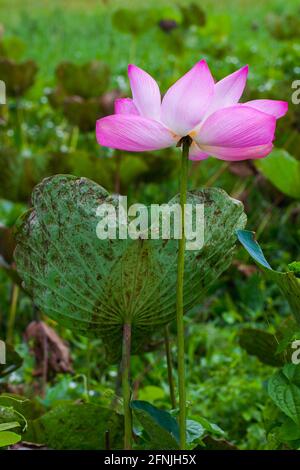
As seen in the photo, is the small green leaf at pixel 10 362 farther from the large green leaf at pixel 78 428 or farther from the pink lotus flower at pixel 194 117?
the pink lotus flower at pixel 194 117

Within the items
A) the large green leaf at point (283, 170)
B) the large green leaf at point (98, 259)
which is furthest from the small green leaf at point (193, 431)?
the large green leaf at point (283, 170)

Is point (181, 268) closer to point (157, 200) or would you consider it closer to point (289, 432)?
point (289, 432)

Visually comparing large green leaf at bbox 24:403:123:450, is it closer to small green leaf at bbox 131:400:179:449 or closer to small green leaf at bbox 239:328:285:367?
small green leaf at bbox 131:400:179:449

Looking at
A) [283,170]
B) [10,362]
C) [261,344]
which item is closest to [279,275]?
[261,344]

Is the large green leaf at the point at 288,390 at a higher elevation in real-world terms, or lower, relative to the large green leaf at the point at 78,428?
lower

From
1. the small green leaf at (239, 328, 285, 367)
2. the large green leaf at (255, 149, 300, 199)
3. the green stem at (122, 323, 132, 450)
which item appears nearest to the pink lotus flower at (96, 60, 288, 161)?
the green stem at (122, 323, 132, 450)
